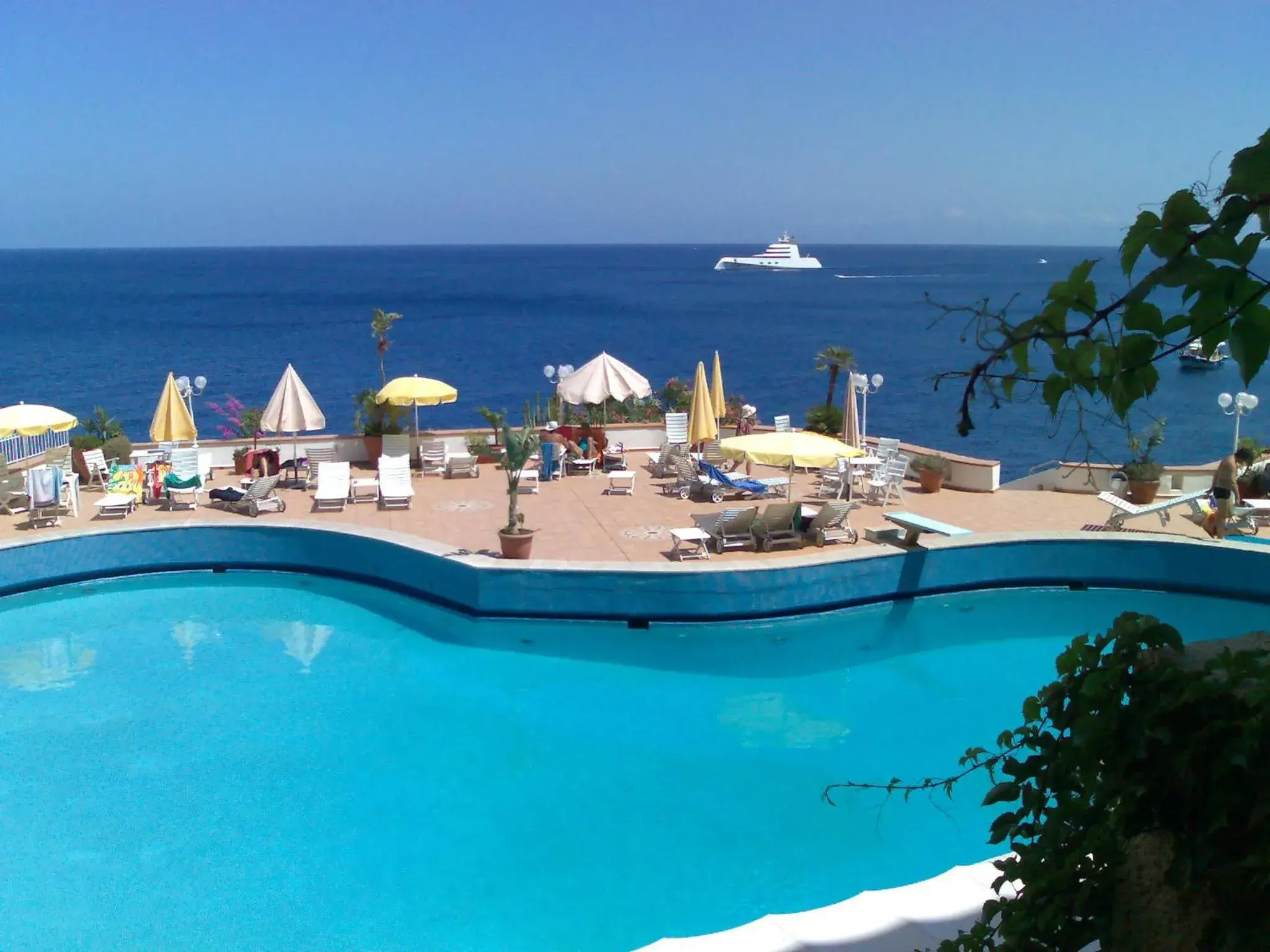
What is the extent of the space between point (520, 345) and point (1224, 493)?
189ft

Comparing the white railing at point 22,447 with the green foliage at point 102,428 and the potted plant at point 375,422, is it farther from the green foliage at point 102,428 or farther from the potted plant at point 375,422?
the potted plant at point 375,422

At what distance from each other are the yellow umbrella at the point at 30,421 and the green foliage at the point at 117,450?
1.00 metres

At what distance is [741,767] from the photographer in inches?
344

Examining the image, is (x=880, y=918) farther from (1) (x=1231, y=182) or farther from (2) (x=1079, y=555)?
(2) (x=1079, y=555)

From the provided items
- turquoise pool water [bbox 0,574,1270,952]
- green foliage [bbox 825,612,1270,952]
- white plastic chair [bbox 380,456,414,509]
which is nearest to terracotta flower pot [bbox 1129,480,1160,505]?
turquoise pool water [bbox 0,574,1270,952]

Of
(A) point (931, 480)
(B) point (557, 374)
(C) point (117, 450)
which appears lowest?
(A) point (931, 480)

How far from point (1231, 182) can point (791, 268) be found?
17796 cm

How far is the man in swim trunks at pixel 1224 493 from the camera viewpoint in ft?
42.1

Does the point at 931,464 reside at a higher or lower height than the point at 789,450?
lower

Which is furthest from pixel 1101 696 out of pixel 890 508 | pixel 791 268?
pixel 791 268

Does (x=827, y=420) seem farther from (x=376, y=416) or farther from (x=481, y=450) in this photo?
(x=376, y=416)

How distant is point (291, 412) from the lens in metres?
15.1

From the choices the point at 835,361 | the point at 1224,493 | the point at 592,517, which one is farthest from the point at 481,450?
the point at 1224,493

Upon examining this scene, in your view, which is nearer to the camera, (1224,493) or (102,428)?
(1224,493)
